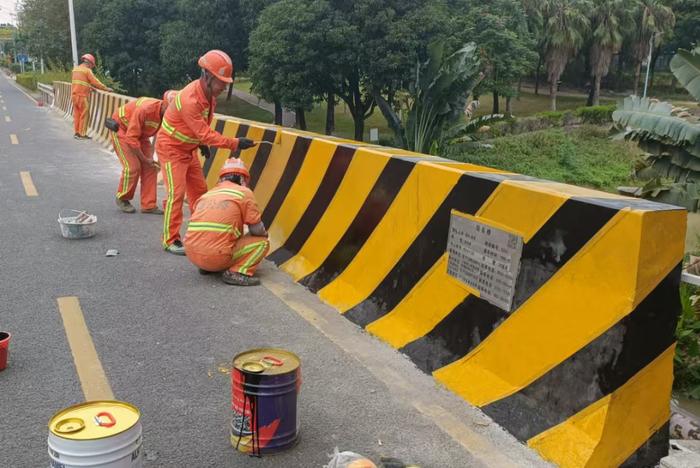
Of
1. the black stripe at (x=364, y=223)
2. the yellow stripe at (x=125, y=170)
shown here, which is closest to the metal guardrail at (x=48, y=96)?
the yellow stripe at (x=125, y=170)

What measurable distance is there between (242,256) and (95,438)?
3.19 meters

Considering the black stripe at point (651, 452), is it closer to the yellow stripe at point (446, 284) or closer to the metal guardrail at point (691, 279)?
the metal guardrail at point (691, 279)

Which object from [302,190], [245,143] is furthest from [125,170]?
[302,190]

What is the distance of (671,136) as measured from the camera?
10828mm

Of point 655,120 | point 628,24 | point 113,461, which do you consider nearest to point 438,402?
point 113,461

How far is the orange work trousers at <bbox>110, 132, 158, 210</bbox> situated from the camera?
26.9 feet

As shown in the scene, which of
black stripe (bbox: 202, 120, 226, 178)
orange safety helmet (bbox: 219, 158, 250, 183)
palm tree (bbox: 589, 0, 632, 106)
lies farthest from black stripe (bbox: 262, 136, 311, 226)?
palm tree (bbox: 589, 0, 632, 106)

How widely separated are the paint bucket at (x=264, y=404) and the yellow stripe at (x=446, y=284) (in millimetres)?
1213

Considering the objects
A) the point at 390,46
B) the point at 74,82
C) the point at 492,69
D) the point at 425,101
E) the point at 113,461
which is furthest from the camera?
the point at 492,69

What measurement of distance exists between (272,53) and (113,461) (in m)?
30.5

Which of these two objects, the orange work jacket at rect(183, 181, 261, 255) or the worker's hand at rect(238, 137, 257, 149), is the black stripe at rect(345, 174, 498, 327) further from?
the worker's hand at rect(238, 137, 257, 149)

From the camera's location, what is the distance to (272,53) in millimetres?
31391

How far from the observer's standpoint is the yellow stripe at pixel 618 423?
2930 millimetres

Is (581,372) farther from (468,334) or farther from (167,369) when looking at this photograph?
(167,369)
